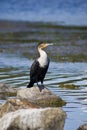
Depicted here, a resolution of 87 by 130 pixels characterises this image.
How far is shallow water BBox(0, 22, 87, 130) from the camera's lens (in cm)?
1491

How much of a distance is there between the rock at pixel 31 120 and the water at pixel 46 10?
23173 mm

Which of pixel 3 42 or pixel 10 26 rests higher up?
pixel 3 42

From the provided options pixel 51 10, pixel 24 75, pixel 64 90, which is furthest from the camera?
pixel 51 10

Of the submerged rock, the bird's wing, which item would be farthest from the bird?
the submerged rock

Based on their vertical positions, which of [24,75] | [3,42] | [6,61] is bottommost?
[3,42]

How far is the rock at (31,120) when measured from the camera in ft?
36.7

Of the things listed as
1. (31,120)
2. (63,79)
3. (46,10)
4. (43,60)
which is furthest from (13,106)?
(46,10)

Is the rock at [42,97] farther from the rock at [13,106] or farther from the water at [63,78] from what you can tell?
the rock at [13,106]

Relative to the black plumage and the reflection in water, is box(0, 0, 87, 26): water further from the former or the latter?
the black plumage

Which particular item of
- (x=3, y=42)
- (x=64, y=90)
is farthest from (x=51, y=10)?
(x=64, y=90)

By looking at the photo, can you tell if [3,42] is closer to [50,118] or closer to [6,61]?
[6,61]

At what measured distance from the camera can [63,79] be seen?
709 inches

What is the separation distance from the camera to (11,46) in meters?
26.1

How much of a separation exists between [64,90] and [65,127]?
4.24 meters
